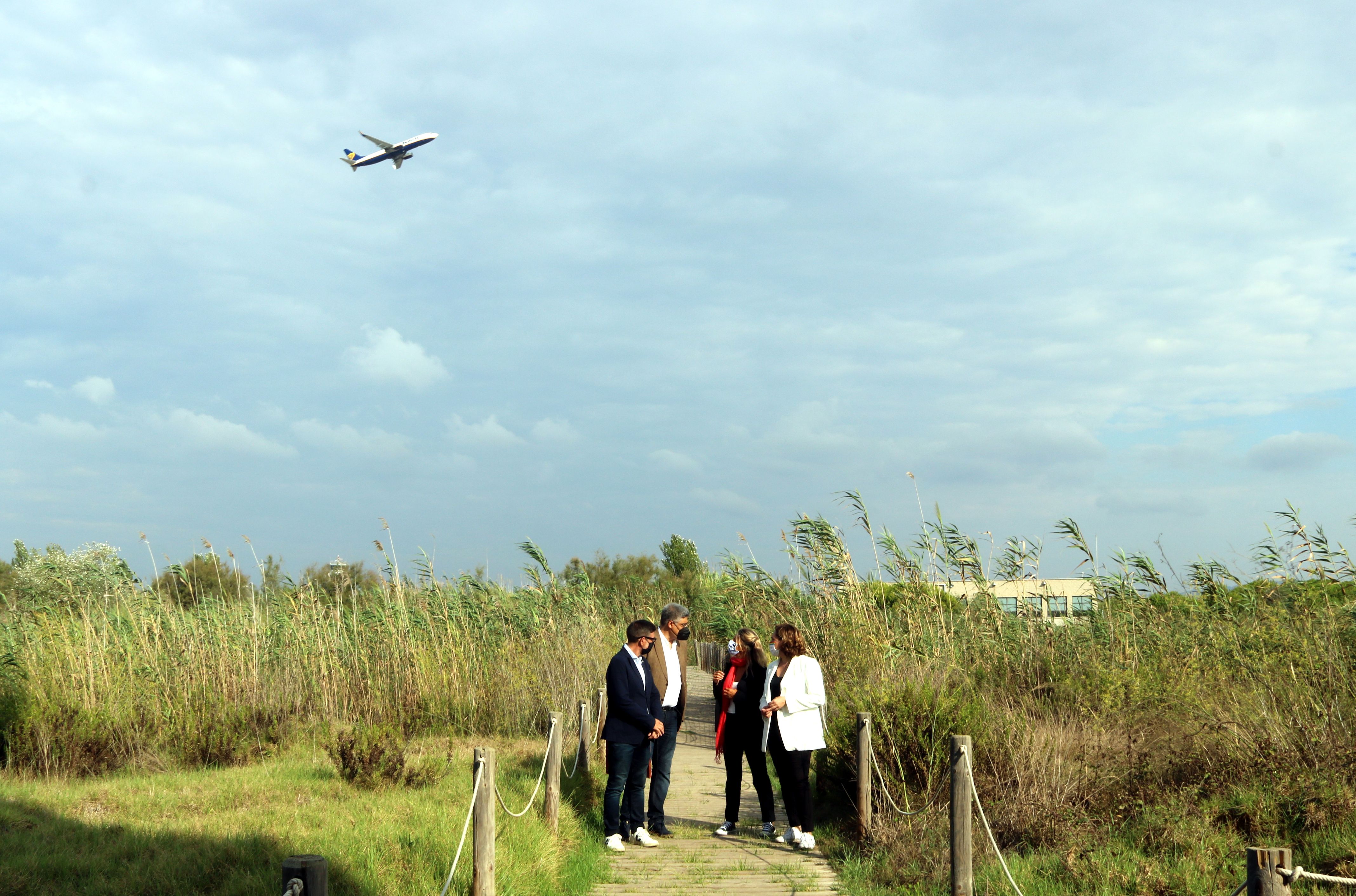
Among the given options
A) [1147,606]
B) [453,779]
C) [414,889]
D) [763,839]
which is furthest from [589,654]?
[414,889]

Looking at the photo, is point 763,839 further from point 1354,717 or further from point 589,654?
point 589,654

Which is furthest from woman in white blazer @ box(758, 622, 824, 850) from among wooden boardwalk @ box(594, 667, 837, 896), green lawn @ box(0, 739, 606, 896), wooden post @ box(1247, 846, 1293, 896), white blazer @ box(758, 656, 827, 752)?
wooden post @ box(1247, 846, 1293, 896)

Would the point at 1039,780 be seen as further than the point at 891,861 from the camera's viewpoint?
Yes

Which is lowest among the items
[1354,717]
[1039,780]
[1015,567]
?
[1039,780]

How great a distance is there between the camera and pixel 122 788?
929 centimetres

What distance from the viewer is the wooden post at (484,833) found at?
553cm

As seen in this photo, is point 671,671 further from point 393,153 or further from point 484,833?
point 393,153

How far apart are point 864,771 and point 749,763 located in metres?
1.18

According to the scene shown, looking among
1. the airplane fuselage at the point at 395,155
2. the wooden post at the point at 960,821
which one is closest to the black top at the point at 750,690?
the wooden post at the point at 960,821

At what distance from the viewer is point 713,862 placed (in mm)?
7867

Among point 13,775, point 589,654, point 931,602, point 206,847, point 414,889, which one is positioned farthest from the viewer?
point 589,654

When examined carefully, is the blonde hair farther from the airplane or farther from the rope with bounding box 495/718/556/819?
the airplane

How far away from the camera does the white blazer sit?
26.9 feet

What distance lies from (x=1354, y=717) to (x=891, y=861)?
12.8ft
